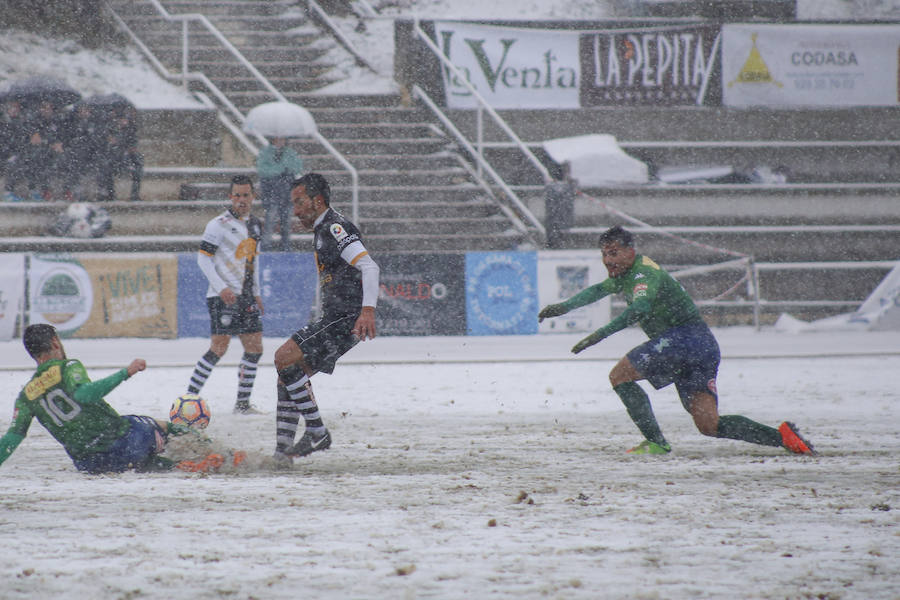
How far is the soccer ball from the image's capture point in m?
7.90

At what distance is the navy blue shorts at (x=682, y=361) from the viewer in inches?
279

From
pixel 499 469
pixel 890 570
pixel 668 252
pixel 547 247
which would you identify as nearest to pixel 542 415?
pixel 499 469

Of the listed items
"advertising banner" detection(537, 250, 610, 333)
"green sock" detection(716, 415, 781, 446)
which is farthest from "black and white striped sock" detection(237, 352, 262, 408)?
"advertising banner" detection(537, 250, 610, 333)

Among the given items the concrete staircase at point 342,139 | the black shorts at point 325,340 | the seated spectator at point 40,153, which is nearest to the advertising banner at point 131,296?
the concrete staircase at point 342,139

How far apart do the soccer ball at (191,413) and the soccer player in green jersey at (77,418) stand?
1.27m

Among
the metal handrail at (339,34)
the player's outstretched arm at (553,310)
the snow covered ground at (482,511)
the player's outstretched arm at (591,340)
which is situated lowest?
the snow covered ground at (482,511)

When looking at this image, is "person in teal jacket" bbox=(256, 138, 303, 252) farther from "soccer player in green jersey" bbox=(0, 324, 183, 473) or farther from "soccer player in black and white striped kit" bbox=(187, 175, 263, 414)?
"soccer player in green jersey" bbox=(0, 324, 183, 473)

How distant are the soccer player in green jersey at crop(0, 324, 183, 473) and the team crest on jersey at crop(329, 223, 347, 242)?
153 cm

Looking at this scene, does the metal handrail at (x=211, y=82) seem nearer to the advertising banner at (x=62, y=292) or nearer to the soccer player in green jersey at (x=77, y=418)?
the advertising banner at (x=62, y=292)

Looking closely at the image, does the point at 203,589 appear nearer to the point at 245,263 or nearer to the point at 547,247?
the point at 245,263

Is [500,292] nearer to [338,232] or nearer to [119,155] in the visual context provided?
A: [119,155]

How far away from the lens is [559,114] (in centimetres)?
2341

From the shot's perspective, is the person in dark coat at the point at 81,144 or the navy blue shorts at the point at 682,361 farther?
the person in dark coat at the point at 81,144

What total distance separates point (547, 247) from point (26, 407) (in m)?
14.4
